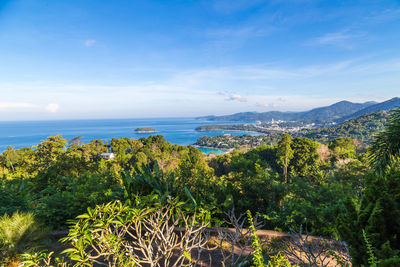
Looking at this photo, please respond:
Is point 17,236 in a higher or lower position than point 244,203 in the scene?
higher

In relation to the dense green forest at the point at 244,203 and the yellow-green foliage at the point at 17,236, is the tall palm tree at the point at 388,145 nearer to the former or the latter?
the dense green forest at the point at 244,203

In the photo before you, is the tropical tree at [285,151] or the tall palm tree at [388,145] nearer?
the tall palm tree at [388,145]

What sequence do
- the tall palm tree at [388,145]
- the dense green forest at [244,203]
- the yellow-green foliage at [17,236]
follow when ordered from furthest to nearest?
1. the tall palm tree at [388,145]
2. the yellow-green foliage at [17,236]
3. the dense green forest at [244,203]

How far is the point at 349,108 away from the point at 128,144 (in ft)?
728

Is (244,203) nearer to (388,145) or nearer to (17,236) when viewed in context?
(388,145)

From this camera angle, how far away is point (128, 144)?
107 ft

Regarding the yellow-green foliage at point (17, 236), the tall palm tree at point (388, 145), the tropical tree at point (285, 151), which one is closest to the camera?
the yellow-green foliage at point (17, 236)

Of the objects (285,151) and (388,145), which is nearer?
(388,145)

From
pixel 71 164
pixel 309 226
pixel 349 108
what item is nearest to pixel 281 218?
pixel 309 226

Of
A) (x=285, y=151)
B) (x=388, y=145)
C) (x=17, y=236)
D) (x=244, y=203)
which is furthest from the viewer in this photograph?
(x=285, y=151)

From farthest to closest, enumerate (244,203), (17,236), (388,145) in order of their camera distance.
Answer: (244,203)
(388,145)
(17,236)

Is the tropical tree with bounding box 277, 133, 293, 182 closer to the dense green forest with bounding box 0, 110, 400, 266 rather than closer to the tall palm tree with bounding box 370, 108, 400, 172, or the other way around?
the dense green forest with bounding box 0, 110, 400, 266

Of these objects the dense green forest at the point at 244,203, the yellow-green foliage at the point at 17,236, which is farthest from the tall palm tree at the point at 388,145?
the yellow-green foliage at the point at 17,236

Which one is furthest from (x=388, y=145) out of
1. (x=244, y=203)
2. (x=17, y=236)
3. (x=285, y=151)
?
(x=285, y=151)
